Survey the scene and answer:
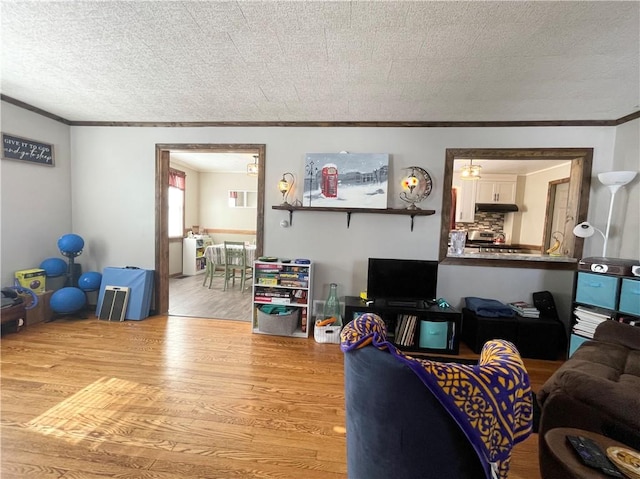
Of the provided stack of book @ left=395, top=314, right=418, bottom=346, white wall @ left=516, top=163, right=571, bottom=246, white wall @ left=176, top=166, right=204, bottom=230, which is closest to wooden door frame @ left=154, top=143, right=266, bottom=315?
stack of book @ left=395, top=314, right=418, bottom=346

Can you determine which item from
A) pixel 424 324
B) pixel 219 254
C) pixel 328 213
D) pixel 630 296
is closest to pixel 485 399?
pixel 424 324

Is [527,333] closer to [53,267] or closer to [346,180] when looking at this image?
[346,180]

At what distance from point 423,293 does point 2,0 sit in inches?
145

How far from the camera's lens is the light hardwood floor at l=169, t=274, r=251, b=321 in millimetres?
3760

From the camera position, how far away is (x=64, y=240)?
330 cm

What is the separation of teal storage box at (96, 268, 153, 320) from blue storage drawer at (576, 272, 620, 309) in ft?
14.9

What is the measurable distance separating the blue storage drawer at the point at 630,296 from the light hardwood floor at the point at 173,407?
0.80 m

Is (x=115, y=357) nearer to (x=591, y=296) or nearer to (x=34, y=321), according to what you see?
(x=34, y=321)

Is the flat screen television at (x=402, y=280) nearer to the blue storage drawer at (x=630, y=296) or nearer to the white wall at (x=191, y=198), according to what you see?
the blue storage drawer at (x=630, y=296)

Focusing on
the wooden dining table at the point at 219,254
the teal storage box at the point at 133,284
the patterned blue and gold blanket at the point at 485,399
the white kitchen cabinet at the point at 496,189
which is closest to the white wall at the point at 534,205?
the white kitchen cabinet at the point at 496,189

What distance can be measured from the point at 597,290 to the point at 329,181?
266 centimetres

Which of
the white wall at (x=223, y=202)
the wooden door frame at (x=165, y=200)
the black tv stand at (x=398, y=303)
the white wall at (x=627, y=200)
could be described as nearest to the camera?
the white wall at (x=627, y=200)

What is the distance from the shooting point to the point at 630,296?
7.27 feet

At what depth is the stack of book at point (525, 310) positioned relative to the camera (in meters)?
2.90
